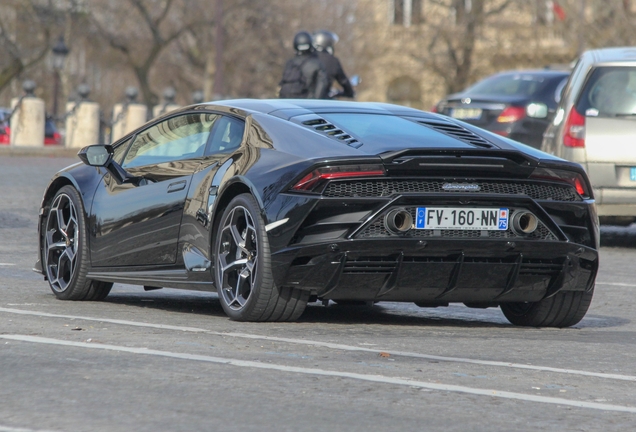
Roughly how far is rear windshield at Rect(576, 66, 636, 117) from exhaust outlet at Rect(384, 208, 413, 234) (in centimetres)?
675

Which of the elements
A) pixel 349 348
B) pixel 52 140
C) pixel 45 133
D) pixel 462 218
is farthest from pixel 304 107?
pixel 45 133

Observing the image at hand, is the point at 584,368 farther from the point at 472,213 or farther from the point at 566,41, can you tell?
the point at 566,41

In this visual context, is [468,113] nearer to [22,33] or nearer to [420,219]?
[420,219]

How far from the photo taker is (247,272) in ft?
22.7

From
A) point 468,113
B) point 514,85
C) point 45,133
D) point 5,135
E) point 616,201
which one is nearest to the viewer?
point 616,201

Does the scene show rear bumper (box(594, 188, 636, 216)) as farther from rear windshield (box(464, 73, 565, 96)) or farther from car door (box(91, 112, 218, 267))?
rear windshield (box(464, 73, 565, 96))

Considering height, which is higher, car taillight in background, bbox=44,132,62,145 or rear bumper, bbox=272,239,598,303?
car taillight in background, bbox=44,132,62,145

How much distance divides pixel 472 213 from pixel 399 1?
155 feet

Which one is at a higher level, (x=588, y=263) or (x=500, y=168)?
(x=500, y=168)

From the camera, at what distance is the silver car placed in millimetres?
12703

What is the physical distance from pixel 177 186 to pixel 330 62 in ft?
34.5

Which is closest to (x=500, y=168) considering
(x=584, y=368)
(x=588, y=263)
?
(x=588, y=263)

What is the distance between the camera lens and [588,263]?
23.4 feet

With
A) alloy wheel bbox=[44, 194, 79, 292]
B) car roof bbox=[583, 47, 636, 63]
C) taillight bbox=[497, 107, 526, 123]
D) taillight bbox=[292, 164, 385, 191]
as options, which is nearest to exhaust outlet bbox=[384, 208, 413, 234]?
taillight bbox=[292, 164, 385, 191]
